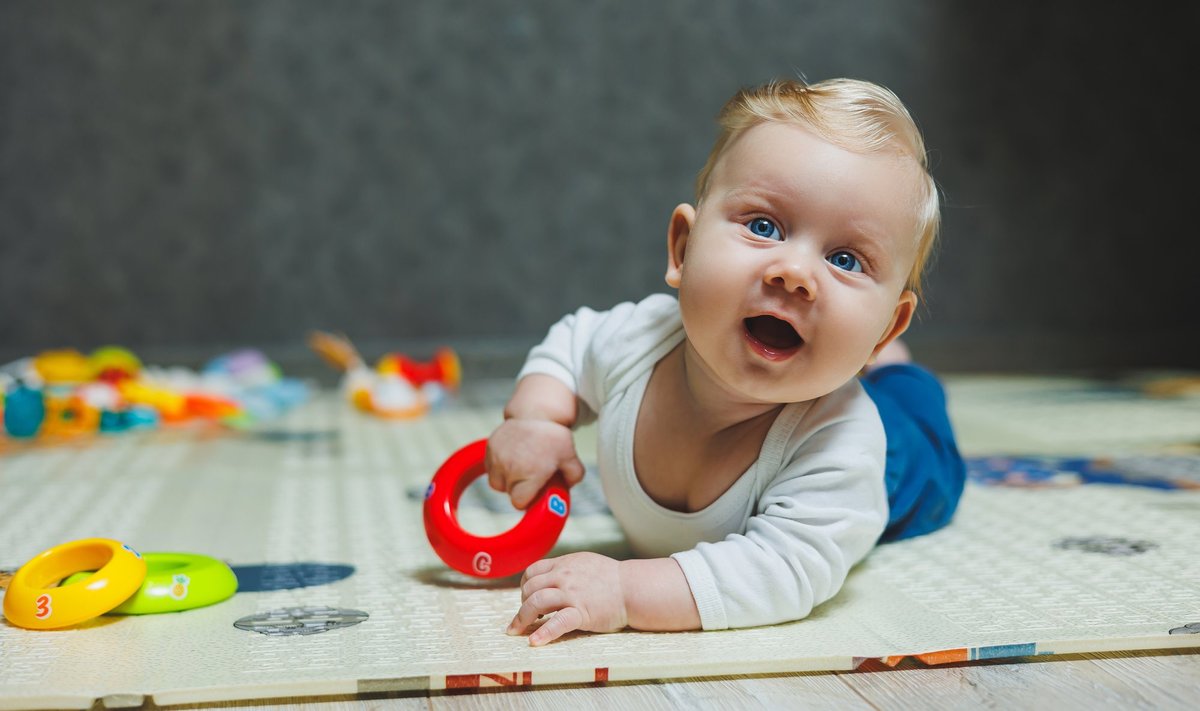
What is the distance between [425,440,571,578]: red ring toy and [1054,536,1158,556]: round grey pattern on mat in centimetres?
42

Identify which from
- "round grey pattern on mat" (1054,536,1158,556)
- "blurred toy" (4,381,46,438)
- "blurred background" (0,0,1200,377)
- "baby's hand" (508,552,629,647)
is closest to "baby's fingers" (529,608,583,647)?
"baby's hand" (508,552,629,647)

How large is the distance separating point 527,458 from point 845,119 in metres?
0.32

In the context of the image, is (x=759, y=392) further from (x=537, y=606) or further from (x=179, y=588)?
(x=179, y=588)

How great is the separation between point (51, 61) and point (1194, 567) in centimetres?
199

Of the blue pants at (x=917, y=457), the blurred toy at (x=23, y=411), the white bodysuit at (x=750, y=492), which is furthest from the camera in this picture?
the blurred toy at (x=23, y=411)

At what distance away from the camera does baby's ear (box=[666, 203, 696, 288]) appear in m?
0.79

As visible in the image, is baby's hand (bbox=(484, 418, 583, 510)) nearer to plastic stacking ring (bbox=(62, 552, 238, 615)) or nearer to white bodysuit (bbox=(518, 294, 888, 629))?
white bodysuit (bbox=(518, 294, 888, 629))

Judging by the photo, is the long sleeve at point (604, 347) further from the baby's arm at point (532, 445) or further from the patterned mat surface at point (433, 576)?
the patterned mat surface at point (433, 576)

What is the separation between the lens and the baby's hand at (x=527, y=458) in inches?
32.7

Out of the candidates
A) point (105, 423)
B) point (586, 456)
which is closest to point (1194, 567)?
point (586, 456)

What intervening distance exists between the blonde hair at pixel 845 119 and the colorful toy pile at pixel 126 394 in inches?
42.1

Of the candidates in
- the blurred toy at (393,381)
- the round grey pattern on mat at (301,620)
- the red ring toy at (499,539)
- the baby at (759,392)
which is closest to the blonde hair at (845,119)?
the baby at (759,392)

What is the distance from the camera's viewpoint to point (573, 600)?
703 millimetres

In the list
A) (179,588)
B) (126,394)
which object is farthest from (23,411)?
(179,588)
